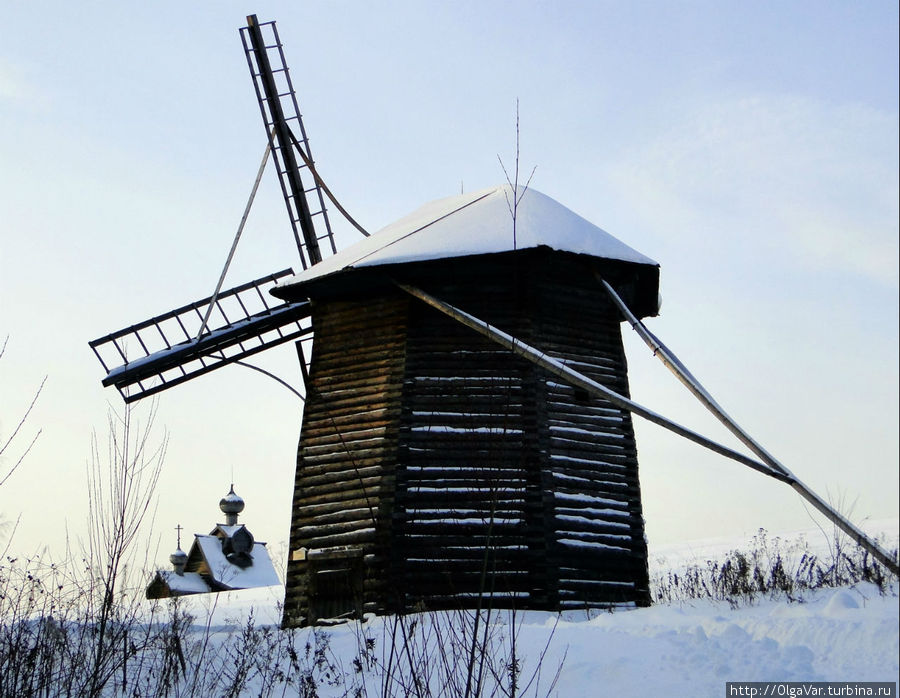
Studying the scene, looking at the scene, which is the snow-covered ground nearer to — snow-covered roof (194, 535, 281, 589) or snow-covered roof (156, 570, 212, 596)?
snow-covered roof (194, 535, 281, 589)

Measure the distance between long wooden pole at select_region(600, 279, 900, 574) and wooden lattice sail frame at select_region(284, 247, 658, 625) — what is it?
3.40 ft

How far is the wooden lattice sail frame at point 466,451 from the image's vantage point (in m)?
10.9

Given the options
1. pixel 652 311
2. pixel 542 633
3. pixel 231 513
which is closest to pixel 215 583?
pixel 231 513

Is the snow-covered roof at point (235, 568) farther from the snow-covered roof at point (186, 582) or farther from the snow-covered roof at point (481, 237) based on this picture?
the snow-covered roof at point (481, 237)

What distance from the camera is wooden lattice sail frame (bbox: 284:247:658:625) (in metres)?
10.9

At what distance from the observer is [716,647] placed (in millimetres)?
7656

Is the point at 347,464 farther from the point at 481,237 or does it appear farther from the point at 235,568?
the point at 235,568

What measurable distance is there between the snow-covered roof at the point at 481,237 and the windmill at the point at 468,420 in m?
0.03

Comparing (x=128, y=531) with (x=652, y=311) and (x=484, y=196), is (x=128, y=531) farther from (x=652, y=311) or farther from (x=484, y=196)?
(x=652, y=311)

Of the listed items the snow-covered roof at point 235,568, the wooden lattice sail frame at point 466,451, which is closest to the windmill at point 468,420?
the wooden lattice sail frame at point 466,451

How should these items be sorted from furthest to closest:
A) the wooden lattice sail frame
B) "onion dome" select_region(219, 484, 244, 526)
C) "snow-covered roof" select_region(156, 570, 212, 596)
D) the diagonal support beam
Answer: "onion dome" select_region(219, 484, 244, 526), "snow-covered roof" select_region(156, 570, 212, 596), the wooden lattice sail frame, the diagonal support beam

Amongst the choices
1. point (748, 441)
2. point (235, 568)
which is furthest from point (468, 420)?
point (235, 568)

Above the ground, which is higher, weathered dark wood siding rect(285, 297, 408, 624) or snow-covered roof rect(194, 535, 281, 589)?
snow-covered roof rect(194, 535, 281, 589)

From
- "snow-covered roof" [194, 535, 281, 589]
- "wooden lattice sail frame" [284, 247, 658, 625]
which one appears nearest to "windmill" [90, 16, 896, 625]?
"wooden lattice sail frame" [284, 247, 658, 625]
